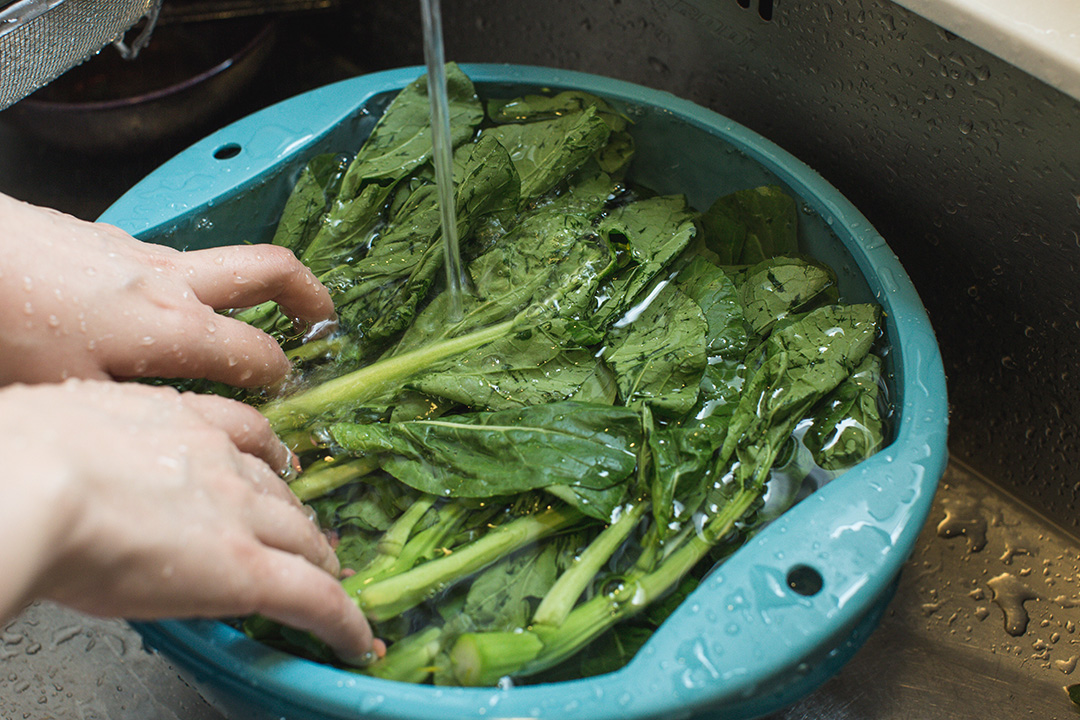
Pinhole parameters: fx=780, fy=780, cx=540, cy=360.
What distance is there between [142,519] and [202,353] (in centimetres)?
29

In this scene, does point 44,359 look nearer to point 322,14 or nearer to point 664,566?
point 664,566

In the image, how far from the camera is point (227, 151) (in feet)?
3.44

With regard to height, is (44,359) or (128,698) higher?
(44,359)

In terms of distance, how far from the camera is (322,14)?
166 cm

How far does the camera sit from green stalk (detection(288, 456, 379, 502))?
2.59 ft

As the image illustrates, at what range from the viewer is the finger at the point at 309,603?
54cm

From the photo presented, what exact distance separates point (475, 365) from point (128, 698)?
0.59 m

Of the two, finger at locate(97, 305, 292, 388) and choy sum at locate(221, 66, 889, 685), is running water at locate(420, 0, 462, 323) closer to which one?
choy sum at locate(221, 66, 889, 685)

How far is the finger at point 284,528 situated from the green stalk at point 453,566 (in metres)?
0.06

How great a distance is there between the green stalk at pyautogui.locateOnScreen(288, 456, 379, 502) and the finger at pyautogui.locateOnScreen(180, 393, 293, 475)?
1.6 inches

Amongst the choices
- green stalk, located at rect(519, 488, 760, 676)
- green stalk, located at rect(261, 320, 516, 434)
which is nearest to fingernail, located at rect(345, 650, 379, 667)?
green stalk, located at rect(519, 488, 760, 676)

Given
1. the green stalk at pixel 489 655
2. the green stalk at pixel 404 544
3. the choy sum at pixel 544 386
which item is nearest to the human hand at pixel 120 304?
the choy sum at pixel 544 386

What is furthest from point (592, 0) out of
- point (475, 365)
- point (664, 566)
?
point (664, 566)

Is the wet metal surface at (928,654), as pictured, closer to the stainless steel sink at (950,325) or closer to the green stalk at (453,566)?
the stainless steel sink at (950,325)
